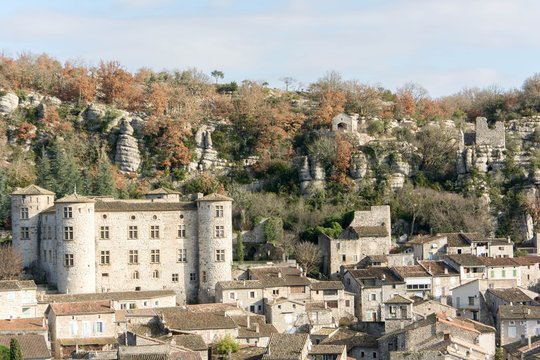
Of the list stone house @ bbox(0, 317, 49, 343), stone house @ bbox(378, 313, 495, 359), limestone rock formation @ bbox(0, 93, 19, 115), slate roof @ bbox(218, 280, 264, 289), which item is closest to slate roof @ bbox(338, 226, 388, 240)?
slate roof @ bbox(218, 280, 264, 289)

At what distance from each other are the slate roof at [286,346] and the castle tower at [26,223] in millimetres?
17738

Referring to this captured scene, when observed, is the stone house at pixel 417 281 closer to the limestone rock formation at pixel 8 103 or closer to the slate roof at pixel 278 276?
the slate roof at pixel 278 276

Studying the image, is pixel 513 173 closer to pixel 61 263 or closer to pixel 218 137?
pixel 218 137

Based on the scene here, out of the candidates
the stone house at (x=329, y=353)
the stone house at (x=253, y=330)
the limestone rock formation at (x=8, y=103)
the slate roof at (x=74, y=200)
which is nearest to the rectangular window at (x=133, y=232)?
the slate roof at (x=74, y=200)

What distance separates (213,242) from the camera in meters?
66.8

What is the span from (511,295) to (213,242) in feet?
54.6

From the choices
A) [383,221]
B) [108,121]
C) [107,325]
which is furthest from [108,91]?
[107,325]

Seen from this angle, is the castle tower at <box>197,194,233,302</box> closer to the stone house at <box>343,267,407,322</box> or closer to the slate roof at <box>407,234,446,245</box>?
the stone house at <box>343,267,407,322</box>

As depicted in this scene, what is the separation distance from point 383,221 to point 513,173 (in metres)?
12.8

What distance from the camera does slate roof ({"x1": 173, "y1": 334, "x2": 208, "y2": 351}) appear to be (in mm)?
54525

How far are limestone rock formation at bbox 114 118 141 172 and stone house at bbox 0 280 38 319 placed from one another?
79.8ft

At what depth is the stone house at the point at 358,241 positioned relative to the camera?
231 ft

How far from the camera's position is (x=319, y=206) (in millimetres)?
77750

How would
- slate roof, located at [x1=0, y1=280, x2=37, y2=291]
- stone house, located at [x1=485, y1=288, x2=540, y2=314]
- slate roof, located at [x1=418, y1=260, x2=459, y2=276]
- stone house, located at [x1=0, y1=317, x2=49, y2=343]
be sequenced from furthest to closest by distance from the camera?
1. slate roof, located at [x1=418, y1=260, x2=459, y2=276]
2. stone house, located at [x1=485, y1=288, x2=540, y2=314]
3. slate roof, located at [x1=0, y1=280, x2=37, y2=291]
4. stone house, located at [x1=0, y1=317, x2=49, y2=343]
